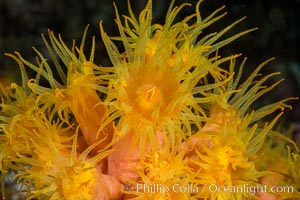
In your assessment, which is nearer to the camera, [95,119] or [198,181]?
[198,181]

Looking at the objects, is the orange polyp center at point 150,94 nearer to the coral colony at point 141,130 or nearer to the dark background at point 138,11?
the coral colony at point 141,130

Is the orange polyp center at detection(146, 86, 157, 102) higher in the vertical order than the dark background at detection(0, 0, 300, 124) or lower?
lower

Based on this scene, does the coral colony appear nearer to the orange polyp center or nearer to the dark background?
the orange polyp center

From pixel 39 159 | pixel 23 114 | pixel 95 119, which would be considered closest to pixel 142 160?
pixel 95 119

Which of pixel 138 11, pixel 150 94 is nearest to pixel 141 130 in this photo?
pixel 150 94

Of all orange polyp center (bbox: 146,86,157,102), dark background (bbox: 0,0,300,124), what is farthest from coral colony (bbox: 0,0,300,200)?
dark background (bbox: 0,0,300,124)

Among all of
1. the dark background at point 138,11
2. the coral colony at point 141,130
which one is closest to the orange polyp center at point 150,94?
the coral colony at point 141,130

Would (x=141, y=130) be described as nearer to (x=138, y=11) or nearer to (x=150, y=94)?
(x=150, y=94)

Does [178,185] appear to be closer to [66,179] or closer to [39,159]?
[66,179]

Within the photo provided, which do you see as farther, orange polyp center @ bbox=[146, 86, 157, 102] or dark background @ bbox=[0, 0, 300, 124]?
dark background @ bbox=[0, 0, 300, 124]
